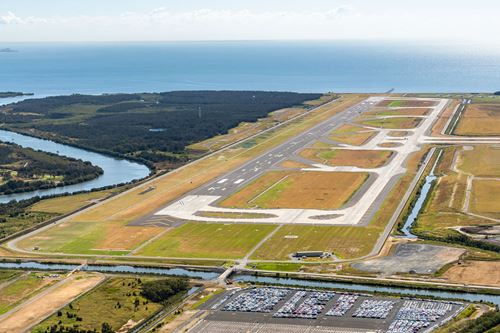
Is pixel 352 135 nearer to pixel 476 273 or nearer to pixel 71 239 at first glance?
pixel 71 239

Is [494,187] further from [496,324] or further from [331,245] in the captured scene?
[496,324]

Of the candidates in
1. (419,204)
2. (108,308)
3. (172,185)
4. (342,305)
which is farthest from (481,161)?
(108,308)

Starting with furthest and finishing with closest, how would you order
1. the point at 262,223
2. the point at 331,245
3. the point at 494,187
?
1. the point at 494,187
2. the point at 262,223
3. the point at 331,245

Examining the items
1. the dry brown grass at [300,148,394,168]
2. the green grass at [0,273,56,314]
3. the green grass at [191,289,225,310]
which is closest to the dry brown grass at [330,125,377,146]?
the dry brown grass at [300,148,394,168]

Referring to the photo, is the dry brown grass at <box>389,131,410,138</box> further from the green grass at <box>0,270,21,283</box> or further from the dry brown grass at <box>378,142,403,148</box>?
the green grass at <box>0,270,21,283</box>

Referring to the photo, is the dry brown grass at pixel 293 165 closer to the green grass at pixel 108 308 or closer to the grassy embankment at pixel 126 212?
the grassy embankment at pixel 126 212

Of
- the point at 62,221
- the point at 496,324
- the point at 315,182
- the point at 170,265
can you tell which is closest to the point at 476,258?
the point at 496,324
